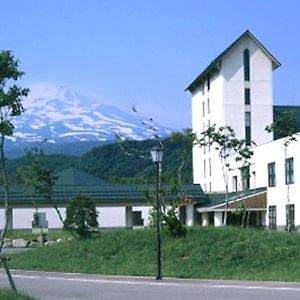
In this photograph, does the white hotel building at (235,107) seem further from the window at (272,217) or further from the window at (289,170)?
the window at (289,170)

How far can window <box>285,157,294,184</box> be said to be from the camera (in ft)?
157

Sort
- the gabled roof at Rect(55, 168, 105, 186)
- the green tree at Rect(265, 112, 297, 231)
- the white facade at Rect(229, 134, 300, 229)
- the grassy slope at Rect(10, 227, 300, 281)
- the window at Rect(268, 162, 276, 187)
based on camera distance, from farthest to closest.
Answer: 1. the gabled roof at Rect(55, 168, 105, 186)
2. the window at Rect(268, 162, 276, 187)
3. the white facade at Rect(229, 134, 300, 229)
4. the green tree at Rect(265, 112, 297, 231)
5. the grassy slope at Rect(10, 227, 300, 281)

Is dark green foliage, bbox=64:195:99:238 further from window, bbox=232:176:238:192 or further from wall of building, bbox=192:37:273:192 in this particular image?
wall of building, bbox=192:37:273:192

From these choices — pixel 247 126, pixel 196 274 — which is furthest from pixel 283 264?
pixel 247 126

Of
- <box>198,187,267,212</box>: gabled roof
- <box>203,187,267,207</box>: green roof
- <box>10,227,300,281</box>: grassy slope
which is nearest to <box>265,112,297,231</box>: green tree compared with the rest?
<box>198,187,267,212</box>: gabled roof

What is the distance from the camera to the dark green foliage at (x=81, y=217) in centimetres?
3272

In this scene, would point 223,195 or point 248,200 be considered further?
point 223,195

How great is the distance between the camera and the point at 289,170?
1911 inches

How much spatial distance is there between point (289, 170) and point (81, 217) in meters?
19.6

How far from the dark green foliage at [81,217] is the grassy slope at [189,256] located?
1531mm

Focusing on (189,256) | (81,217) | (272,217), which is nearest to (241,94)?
(272,217)

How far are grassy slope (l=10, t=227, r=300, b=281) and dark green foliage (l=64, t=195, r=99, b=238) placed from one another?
153cm

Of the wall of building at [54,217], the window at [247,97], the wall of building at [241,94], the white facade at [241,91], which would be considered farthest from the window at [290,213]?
the window at [247,97]

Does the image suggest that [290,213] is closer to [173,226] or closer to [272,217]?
[272,217]
